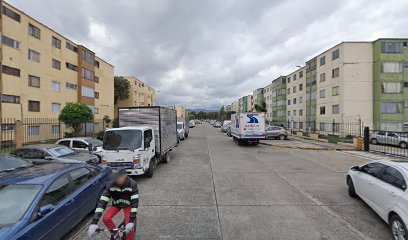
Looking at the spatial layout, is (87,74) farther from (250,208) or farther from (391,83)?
(391,83)

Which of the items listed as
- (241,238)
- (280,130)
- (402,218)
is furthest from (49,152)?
(280,130)

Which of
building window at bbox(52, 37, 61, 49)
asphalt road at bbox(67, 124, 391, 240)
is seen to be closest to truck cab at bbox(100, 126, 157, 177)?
asphalt road at bbox(67, 124, 391, 240)

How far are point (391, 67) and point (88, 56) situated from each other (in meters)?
43.1

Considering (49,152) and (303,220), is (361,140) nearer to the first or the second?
(303,220)

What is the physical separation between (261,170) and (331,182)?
9.62 feet

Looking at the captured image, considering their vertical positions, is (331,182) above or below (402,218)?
below

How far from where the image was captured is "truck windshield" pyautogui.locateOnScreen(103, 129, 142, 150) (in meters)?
8.84

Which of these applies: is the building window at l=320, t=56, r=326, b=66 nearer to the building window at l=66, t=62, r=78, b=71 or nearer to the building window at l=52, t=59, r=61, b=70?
the building window at l=66, t=62, r=78, b=71

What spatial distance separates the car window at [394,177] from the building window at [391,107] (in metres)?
33.8

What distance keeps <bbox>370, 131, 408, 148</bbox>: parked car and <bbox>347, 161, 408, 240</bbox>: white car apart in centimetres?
2068

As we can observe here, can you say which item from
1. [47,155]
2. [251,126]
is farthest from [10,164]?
[251,126]

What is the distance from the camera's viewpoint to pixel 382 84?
104 feet

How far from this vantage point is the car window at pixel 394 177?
4587mm

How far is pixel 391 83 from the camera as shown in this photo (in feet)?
104
